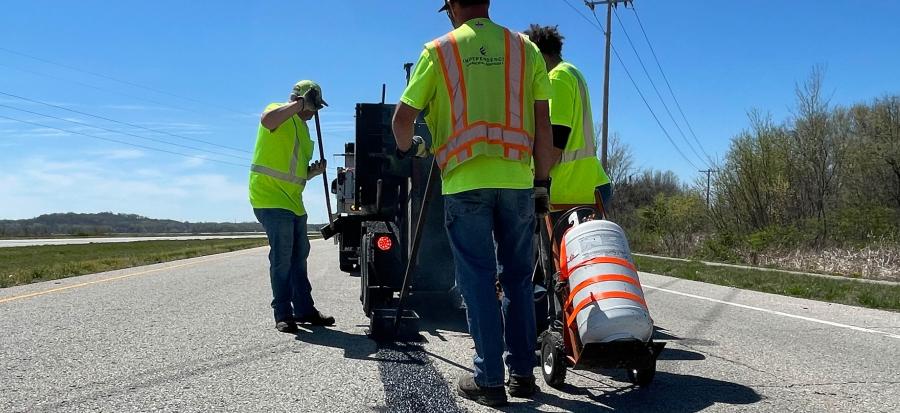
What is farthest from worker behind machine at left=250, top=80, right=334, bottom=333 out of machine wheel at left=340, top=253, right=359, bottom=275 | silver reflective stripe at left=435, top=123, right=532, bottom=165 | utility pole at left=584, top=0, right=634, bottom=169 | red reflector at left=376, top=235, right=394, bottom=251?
utility pole at left=584, top=0, right=634, bottom=169

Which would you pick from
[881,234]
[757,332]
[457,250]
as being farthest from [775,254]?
[457,250]

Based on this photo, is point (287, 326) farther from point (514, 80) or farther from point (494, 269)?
point (514, 80)

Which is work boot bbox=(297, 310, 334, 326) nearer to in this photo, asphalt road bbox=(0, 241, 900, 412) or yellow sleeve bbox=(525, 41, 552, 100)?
asphalt road bbox=(0, 241, 900, 412)

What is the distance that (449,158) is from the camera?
3.47m

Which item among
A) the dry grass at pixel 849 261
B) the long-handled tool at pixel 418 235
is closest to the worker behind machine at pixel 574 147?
the long-handled tool at pixel 418 235

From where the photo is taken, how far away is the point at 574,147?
4.76 meters

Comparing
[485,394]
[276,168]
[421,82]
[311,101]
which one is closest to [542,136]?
[421,82]

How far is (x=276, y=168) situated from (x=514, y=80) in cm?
297

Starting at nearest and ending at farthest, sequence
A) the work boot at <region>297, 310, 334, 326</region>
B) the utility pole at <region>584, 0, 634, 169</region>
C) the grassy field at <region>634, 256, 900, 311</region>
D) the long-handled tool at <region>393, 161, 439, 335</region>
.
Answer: the long-handled tool at <region>393, 161, 439, 335</region> < the work boot at <region>297, 310, 334, 326</region> < the grassy field at <region>634, 256, 900, 311</region> < the utility pole at <region>584, 0, 634, 169</region>

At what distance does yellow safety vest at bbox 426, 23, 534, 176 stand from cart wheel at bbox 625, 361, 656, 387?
52.5 inches

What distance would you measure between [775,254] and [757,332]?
16.3 metres

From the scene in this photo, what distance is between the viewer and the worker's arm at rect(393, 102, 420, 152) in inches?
137

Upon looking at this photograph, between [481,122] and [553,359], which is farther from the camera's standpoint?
[553,359]

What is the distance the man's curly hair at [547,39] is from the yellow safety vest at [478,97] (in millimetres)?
1544
